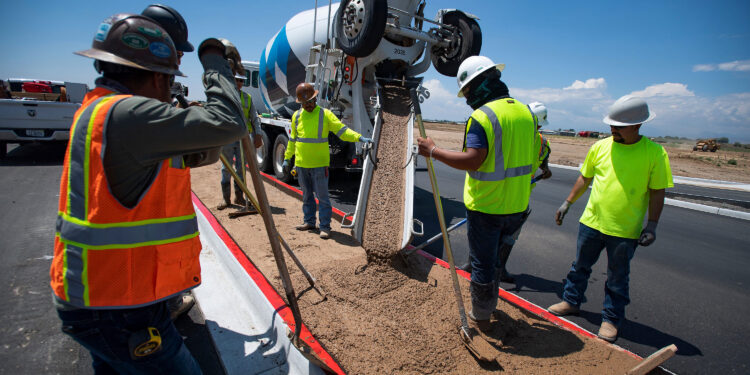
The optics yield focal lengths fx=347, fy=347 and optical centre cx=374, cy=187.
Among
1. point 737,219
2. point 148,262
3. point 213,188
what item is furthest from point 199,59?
point 737,219

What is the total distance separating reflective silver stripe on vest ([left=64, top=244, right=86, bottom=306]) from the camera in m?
1.18

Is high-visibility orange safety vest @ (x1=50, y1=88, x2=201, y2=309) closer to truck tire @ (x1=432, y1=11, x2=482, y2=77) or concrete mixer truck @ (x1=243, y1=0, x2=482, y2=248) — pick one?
concrete mixer truck @ (x1=243, y1=0, x2=482, y2=248)

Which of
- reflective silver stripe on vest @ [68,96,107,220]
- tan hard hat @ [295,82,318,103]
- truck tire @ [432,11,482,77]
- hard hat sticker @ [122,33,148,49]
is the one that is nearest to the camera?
reflective silver stripe on vest @ [68,96,107,220]

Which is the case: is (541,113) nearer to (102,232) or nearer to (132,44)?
(132,44)

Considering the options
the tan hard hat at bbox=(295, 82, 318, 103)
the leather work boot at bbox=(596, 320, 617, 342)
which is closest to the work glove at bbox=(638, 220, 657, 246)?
the leather work boot at bbox=(596, 320, 617, 342)

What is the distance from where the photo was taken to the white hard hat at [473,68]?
7.93 ft

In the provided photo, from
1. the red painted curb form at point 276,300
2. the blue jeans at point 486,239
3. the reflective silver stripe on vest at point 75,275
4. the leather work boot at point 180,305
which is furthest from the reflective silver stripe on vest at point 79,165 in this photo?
the blue jeans at point 486,239

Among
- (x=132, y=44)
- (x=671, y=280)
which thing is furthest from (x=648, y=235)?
(x=132, y=44)

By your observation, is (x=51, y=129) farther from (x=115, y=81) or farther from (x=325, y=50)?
(x=115, y=81)

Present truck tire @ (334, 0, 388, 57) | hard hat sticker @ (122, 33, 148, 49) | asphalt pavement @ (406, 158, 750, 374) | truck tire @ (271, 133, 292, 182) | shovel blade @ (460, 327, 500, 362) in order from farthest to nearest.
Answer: truck tire @ (271, 133, 292, 182)
truck tire @ (334, 0, 388, 57)
asphalt pavement @ (406, 158, 750, 374)
shovel blade @ (460, 327, 500, 362)
hard hat sticker @ (122, 33, 148, 49)

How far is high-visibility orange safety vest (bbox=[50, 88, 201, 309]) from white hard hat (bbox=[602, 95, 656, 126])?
2987 millimetres

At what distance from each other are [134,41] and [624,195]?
3209 millimetres

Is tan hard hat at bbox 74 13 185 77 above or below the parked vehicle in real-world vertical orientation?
below

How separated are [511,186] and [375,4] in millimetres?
3643
